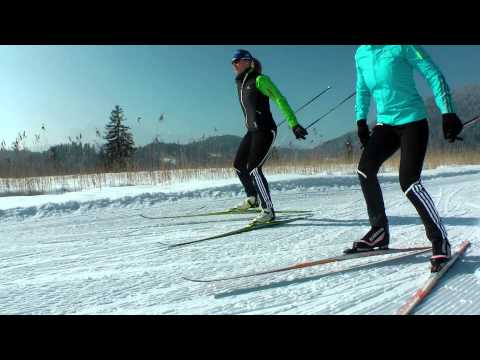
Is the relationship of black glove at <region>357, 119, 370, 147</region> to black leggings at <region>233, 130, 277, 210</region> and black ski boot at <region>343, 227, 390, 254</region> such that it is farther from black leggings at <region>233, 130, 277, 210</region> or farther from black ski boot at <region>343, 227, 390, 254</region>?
black leggings at <region>233, 130, 277, 210</region>

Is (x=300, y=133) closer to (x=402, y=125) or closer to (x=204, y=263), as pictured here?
(x=402, y=125)

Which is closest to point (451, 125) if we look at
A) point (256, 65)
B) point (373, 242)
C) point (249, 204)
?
point (373, 242)

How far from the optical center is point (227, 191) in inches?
255

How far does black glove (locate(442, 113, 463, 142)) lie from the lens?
217cm

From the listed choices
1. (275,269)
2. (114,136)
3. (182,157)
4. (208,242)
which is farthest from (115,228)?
(114,136)

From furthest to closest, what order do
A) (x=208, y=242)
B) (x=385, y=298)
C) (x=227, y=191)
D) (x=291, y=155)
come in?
(x=291, y=155) < (x=227, y=191) < (x=208, y=242) < (x=385, y=298)

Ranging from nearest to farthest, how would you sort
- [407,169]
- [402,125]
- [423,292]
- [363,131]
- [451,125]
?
[423,292] < [451,125] < [407,169] < [402,125] < [363,131]

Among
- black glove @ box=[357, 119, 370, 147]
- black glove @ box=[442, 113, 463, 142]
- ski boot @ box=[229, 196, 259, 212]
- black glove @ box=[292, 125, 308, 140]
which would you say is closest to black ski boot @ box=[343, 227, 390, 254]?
black glove @ box=[357, 119, 370, 147]

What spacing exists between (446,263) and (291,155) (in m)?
7.60

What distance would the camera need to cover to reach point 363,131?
288 cm

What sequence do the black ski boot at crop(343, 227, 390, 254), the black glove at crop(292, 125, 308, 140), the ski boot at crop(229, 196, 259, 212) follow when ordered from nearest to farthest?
1. the black ski boot at crop(343, 227, 390, 254)
2. the black glove at crop(292, 125, 308, 140)
3. the ski boot at crop(229, 196, 259, 212)

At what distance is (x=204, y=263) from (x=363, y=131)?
1.56m

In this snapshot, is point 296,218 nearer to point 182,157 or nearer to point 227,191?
point 227,191

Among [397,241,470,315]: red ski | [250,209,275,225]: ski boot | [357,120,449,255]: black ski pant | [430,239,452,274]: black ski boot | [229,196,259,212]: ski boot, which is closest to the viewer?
[397,241,470,315]: red ski
